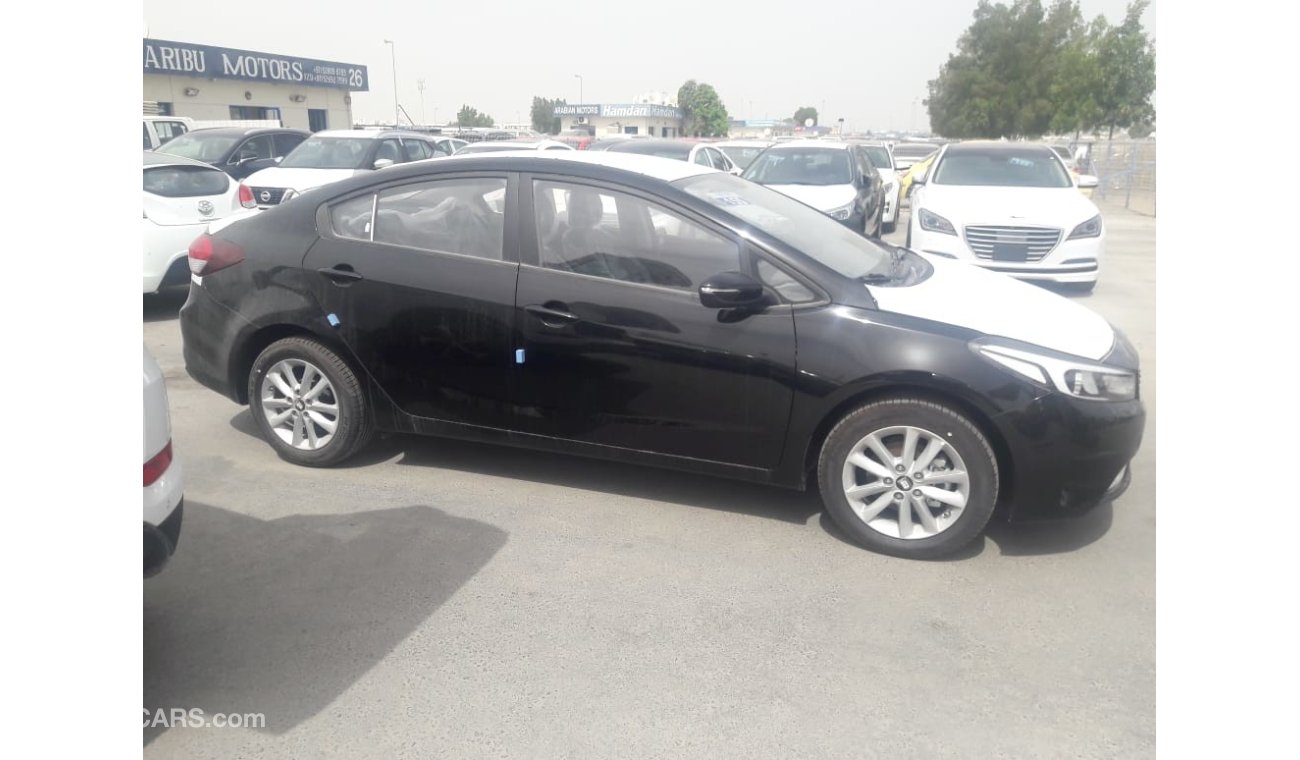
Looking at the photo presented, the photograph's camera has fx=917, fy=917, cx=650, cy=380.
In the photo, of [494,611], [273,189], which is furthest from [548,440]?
[273,189]

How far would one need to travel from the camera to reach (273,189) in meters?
11.9

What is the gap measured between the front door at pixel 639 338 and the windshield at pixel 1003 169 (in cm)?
805

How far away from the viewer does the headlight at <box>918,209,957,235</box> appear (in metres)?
9.76

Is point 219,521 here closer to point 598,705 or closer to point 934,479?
point 598,705

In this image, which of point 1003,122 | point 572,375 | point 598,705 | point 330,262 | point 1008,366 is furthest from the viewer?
point 1003,122

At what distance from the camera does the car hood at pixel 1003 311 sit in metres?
3.86

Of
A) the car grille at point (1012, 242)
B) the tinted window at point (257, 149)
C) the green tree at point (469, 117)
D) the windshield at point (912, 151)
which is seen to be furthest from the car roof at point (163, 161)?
the green tree at point (469, 117)

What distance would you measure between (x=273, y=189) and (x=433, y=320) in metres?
8.64

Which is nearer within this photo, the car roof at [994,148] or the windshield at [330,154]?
the car roof at [994,148]

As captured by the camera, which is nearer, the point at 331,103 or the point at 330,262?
the point at 330,262

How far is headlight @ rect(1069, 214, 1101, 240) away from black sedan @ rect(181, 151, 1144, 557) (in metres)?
5.48

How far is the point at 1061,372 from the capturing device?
371 cm

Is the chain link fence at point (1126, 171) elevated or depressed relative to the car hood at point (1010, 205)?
elevated

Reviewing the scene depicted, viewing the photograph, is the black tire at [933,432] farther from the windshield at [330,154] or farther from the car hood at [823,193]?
the windshield at [330,154]
